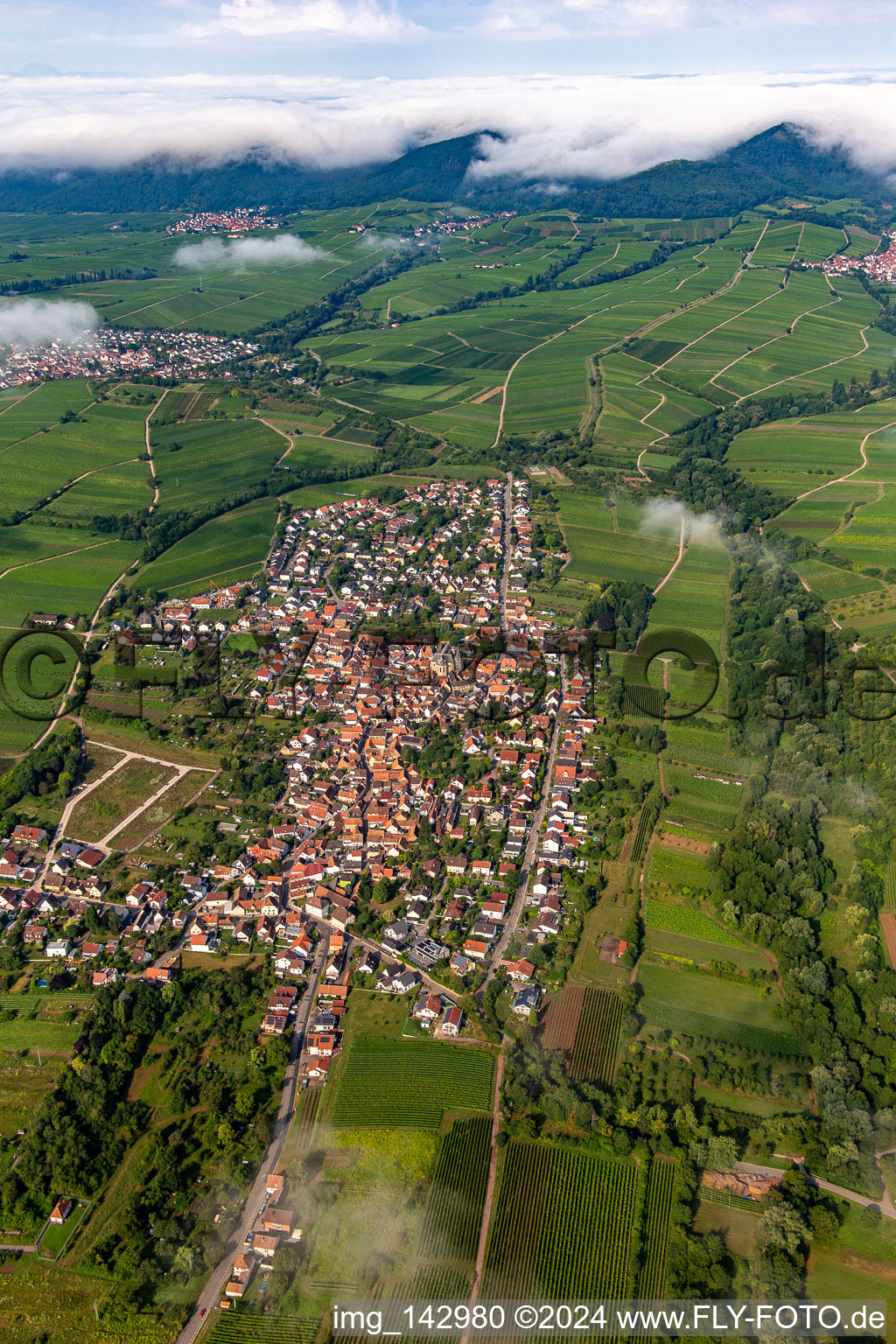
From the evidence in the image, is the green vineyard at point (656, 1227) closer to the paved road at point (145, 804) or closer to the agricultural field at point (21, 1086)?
the agricultural field at point (21, 1086)

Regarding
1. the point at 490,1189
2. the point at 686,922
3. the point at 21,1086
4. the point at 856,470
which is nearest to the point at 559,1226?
the point at 490,1189

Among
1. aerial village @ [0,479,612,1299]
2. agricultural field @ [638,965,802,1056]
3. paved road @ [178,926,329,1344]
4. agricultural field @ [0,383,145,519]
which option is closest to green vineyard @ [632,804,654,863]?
aerial village @ [0,479,612,1299]

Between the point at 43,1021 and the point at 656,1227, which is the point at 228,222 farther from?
the point at 656,1227

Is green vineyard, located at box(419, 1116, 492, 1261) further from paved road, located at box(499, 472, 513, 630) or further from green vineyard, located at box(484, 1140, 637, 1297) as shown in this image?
paved road, located at box(499, 472, 513, 630)

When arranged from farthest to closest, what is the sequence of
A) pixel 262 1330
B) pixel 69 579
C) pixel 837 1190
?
pixel 69 579 → pixel 837 1190 → pixel 262 1330

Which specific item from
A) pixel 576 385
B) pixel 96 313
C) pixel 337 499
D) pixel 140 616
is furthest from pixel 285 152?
pixel 140 616
